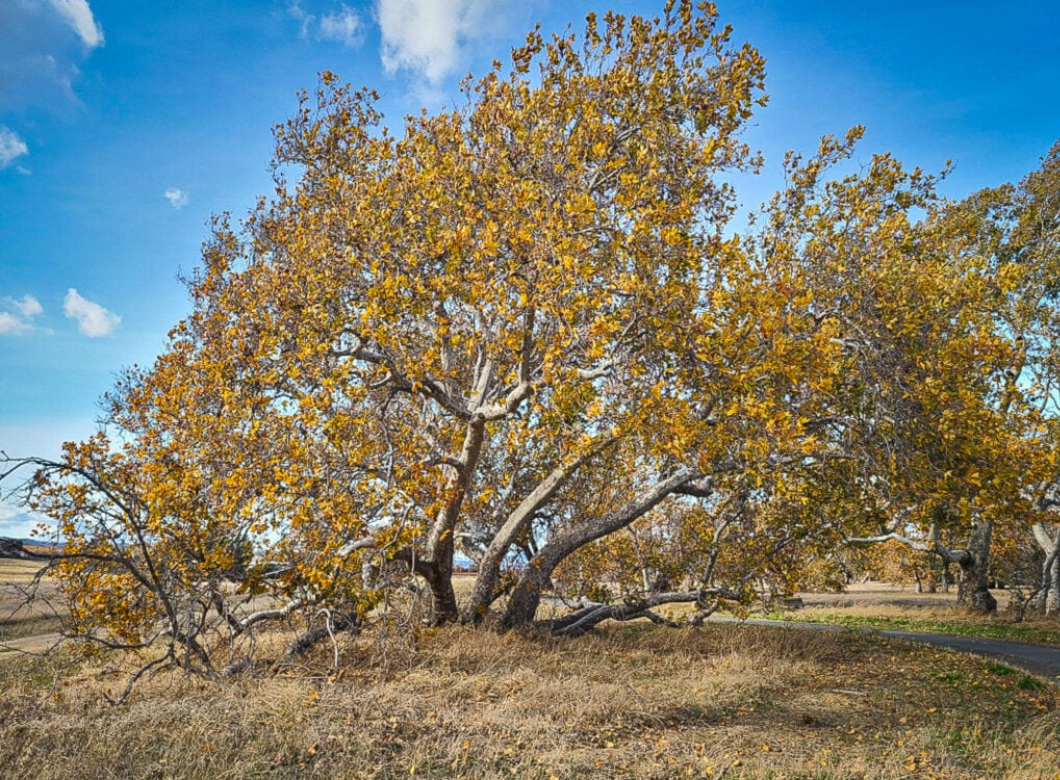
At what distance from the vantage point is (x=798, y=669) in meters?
10.2

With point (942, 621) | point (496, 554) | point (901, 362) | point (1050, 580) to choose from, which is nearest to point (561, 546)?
point (496, 554)

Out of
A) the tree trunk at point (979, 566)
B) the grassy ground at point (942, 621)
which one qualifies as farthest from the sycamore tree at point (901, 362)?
the tree trunk at point (979, 566)

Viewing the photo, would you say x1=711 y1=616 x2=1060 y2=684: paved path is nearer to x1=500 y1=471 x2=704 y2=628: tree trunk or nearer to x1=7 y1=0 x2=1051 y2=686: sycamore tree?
x1=7 y1=0 x2=1051 y2=686: sycamore tree

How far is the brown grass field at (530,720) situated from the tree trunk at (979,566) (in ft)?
41.0

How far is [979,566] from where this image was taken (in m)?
21.3

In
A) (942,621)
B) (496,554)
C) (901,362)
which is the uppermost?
(901,362)

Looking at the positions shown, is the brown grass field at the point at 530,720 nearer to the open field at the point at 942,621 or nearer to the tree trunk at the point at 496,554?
the tree trunk at the point at 496,554

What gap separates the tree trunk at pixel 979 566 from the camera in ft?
68.8

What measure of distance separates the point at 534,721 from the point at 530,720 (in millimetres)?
53

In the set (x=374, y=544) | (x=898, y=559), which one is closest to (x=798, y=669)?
(x=374, y=544)

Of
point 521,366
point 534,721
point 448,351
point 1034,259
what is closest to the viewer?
point 534,721

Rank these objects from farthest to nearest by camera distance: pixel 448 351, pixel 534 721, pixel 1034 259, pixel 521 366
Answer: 1. pixel 1034 259
2. pixel 448 351
3. pixel 521 366
4. pixel 534 721

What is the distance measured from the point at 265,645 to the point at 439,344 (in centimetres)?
560

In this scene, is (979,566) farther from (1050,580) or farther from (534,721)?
(534,721)
